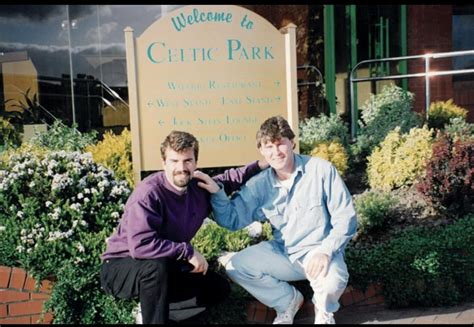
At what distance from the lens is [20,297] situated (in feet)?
13.2

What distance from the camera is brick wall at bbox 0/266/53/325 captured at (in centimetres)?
400

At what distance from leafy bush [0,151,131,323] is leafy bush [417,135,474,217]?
262 centimetres

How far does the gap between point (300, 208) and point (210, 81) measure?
1.96 metres

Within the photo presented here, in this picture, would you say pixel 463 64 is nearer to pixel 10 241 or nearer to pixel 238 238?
pixel 238 238

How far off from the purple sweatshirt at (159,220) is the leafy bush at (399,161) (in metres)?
2.80

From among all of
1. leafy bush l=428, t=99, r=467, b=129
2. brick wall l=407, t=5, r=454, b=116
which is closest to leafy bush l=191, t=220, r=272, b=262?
leafy bush l=428, t=99, r=467, b=129

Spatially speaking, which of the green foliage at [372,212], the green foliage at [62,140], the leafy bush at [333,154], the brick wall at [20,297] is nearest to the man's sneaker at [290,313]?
the green foliage at [372,212]

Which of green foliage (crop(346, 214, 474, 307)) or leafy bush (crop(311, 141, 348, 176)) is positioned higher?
leafy bush (crop(311, 141, 348, 176))

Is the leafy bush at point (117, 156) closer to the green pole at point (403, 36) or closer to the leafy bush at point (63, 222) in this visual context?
the leafy bush at point (63, 222)

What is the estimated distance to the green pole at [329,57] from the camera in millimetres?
9484

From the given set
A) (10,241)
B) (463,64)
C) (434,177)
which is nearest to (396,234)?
(434,177)

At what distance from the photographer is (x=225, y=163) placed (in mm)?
5406

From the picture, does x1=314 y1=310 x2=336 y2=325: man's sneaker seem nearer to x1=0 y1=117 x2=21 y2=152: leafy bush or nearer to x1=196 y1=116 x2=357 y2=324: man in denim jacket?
x1=196 y1=116 x2=357 y2=324: man in denim jacket

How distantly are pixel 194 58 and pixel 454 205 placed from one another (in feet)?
8.59
